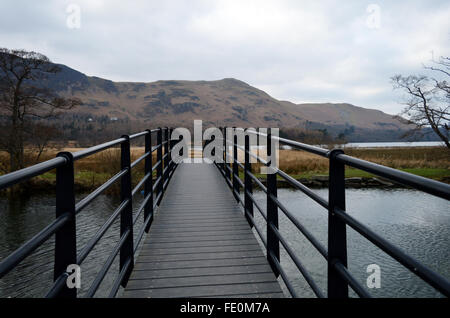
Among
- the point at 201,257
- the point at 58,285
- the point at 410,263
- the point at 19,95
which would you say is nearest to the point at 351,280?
the point at 410,263

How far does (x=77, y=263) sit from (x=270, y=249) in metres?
1.84

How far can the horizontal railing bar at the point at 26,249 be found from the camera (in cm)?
98

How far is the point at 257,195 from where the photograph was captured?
19.0 metres

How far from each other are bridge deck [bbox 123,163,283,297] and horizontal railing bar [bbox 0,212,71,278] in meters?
1.28

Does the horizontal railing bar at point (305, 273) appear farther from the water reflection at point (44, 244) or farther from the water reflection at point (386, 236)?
the water reflection at point (44, 244)

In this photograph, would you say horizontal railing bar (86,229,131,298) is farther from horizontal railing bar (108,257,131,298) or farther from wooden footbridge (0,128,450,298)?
horizontal railing bar (108,257,131,298)

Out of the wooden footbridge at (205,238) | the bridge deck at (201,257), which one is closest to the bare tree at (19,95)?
the wooden footbridge at (205,238)

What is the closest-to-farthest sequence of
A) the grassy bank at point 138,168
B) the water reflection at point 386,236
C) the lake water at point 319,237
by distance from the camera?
1. the water reflection at point 386,236
2. the lake water at point 319,237
3. the grassy bank at point 138,168

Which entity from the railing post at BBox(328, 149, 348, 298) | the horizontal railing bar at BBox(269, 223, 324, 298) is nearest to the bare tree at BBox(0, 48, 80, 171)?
the horizontal railing bar at BBox(269, 223, 324, 298)

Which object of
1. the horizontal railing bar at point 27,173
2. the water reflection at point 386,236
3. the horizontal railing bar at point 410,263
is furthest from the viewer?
the water reflection at point 386,236

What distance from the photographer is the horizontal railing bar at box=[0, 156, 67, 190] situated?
1.02 metres

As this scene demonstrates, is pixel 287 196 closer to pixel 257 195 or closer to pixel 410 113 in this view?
pixel 257 195

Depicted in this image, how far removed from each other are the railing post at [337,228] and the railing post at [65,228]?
3.82 ft

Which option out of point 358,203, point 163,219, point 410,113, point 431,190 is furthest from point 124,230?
point 410,113
